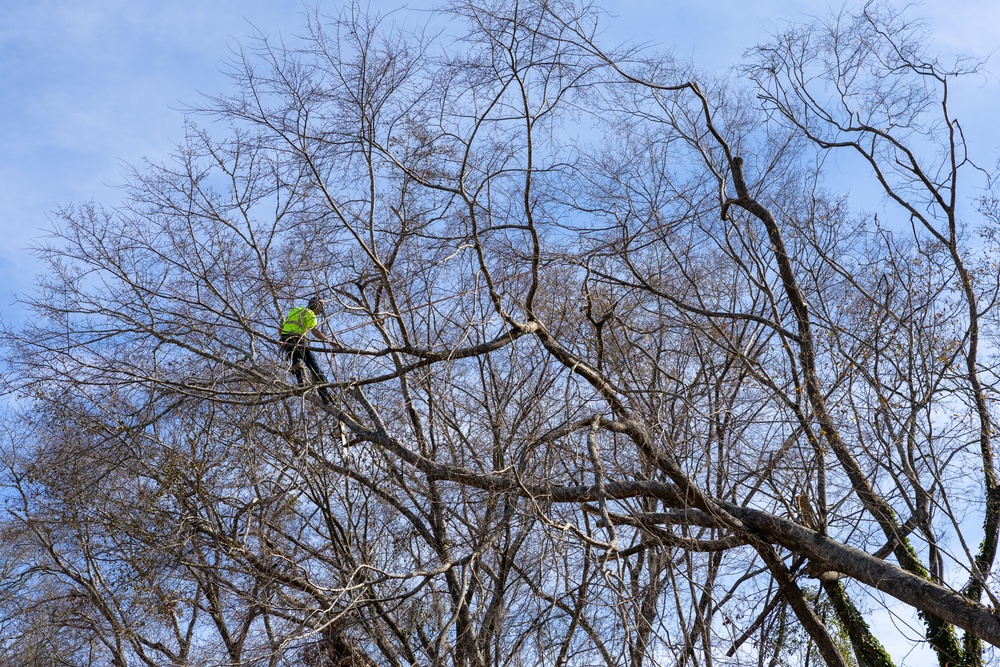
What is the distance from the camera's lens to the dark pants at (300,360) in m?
6.56

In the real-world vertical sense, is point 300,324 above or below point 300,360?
above

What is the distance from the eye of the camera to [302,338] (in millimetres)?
6656

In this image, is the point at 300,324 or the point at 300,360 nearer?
the point at 300,360

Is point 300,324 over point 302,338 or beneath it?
over

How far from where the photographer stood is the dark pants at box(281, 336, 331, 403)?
656 cm

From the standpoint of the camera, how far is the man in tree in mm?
6527

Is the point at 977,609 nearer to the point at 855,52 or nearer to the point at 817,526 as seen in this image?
the point at 817,526

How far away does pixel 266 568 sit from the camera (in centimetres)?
827

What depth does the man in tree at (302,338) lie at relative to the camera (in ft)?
21.4

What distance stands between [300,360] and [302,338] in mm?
250

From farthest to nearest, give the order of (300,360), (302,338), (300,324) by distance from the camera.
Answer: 1. (300,324)
2. (300,360)
3. (302,338)

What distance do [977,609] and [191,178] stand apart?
763cm

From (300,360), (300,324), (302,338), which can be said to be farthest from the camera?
(300,324)

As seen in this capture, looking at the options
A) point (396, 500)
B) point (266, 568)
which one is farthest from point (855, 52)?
point (266, 568)
